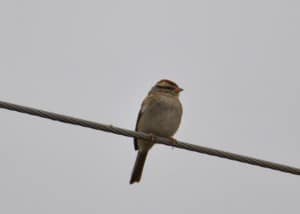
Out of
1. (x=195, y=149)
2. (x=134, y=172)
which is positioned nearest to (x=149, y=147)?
(x=134, y=172)

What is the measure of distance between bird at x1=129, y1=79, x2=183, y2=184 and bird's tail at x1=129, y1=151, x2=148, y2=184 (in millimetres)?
47

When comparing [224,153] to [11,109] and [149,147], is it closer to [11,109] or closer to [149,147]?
[11,109]

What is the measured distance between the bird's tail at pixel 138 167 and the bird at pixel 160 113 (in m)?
0.05

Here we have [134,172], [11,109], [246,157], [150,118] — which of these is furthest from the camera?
[134,172]

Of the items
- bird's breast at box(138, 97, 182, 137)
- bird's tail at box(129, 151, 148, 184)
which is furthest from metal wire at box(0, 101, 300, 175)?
bird's tail at box(129, 151, 148, 184)

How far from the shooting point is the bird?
32.0ft

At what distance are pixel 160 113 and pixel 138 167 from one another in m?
0.95

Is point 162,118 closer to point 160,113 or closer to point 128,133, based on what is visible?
point 160,113

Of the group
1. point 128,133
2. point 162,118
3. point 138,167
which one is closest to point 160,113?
point 162,118

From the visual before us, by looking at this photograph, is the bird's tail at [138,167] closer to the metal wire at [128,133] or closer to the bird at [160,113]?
the bird at [160,113]

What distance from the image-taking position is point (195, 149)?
7.18 m

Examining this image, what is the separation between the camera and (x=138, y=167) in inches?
412

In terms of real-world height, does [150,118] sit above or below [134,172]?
above

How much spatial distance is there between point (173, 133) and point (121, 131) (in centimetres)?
287
